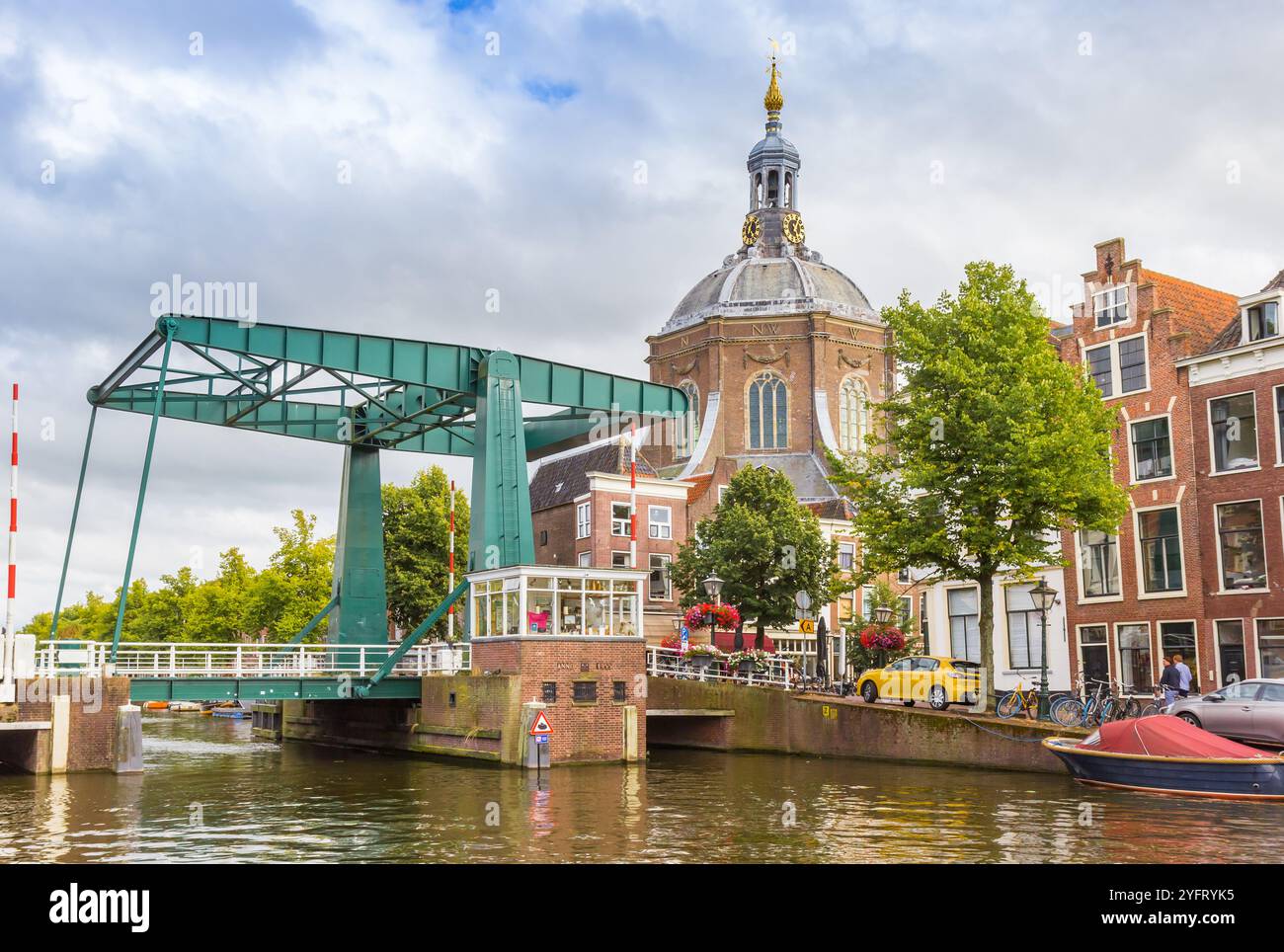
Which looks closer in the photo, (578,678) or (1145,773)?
(1145,773)

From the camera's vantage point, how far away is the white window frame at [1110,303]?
32.0 meters

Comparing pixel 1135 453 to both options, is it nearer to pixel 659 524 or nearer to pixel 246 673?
pixel 246 673

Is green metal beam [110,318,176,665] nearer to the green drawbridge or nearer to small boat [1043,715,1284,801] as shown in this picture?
the green drawbridge

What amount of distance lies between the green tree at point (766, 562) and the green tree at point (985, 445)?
1235 cm

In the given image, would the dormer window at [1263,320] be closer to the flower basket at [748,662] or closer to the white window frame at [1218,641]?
the white window frame at [1218,641]

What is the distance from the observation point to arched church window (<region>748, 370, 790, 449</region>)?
2395 inches

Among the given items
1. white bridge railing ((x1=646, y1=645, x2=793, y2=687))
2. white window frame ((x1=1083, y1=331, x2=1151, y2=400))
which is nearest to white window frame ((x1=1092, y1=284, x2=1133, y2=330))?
white window frame ((x1=1083, y1=331, x2=1151, y2=400))

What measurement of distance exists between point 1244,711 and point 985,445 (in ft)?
25.9

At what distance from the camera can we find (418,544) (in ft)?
170

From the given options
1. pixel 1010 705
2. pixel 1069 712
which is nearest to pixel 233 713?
pixel 1010 705

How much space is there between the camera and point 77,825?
17938 mm

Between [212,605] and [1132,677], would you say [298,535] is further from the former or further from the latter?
[1132,677]
